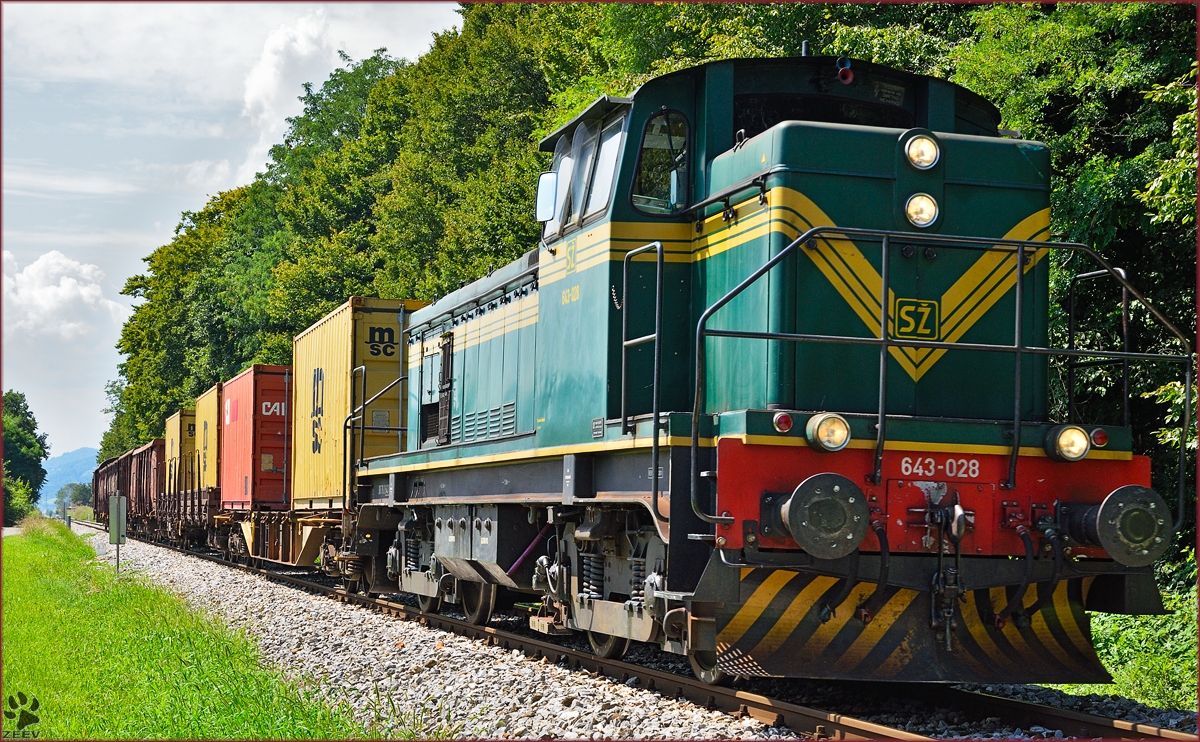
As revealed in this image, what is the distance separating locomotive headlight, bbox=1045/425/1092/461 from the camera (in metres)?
6.30

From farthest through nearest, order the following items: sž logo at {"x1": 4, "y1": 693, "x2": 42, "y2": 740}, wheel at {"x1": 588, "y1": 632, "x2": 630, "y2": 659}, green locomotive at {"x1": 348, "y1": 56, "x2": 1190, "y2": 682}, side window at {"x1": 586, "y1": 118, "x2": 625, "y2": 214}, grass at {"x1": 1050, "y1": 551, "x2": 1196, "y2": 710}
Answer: grass at {"x1": 1050, "y1": 551, "x2": 1196, "y2": 710}, wheel at {"x1": 588, "y1": 632, "x2": 630, "y2": 659}, side window at {"x1": 586, "y1": 118, "x2": 625, "y2": 214}, green locomotive at {"x1": 348, "y1": 56, "x2": 1190, "y2": 682}, sž logo at {"x1": 4, "y1": 693, "x2": 42, "y2": 740}

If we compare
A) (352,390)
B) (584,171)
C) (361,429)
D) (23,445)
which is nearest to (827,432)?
(584,171)

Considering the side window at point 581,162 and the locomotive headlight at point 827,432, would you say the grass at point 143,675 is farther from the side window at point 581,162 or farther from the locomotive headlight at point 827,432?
the side window at point 581,162

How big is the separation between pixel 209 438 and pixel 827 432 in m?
22.2

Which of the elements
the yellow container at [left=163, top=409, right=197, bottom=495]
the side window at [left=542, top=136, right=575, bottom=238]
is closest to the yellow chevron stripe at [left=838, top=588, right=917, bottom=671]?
the side window at [left=542, top=136, right=575, bottom=238]

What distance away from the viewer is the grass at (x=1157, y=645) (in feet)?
30.2

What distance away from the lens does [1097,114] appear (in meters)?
12.8

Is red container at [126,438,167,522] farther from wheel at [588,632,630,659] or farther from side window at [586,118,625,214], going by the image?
side window at [586,118,625,214]

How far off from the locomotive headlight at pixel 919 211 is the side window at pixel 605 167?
5.79 feet

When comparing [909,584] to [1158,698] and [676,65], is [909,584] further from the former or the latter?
[676,65]

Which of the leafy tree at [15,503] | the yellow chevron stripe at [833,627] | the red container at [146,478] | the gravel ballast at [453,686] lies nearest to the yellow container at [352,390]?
the gravel ballast at [453,686]

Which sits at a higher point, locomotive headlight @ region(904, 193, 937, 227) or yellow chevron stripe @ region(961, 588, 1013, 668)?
locomotive headlight @ region(904, 193, 937, 227)

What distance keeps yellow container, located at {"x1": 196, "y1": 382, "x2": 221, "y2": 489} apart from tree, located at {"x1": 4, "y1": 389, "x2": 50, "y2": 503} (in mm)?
80194

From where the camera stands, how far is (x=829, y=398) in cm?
655
